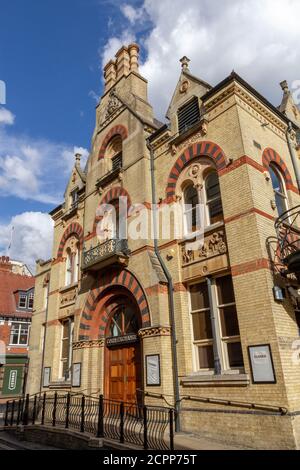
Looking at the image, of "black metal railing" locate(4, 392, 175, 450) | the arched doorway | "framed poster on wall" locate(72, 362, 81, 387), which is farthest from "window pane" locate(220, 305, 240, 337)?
"framed poster on wall" locate(72, 362, 81, 387)

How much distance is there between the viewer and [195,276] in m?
10.8

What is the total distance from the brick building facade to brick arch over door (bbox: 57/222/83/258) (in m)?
1.29

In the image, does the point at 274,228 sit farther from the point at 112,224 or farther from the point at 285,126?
the point at 112,224

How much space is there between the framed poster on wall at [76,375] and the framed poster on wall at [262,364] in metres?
7.39

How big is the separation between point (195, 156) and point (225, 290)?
4.68 meters

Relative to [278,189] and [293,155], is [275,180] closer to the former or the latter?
[278,189]

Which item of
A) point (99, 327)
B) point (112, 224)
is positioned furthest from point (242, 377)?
point (112, 224)

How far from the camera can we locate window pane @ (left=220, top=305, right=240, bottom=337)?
380 inches

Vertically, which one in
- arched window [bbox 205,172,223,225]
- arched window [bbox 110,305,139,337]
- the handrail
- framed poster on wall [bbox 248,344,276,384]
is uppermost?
arched window [bbox 205,172,223,225]

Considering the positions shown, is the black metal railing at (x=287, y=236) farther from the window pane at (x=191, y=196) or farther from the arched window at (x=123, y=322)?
the arched window at (x=123, y=322)

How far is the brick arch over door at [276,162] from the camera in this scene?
36.9ft

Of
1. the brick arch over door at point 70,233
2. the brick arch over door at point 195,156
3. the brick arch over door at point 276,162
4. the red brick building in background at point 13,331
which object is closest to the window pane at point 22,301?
the red brick building in background at point 13,331

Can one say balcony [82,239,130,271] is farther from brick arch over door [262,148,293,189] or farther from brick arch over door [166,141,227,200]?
brick arch over door [262,148,293,189]
